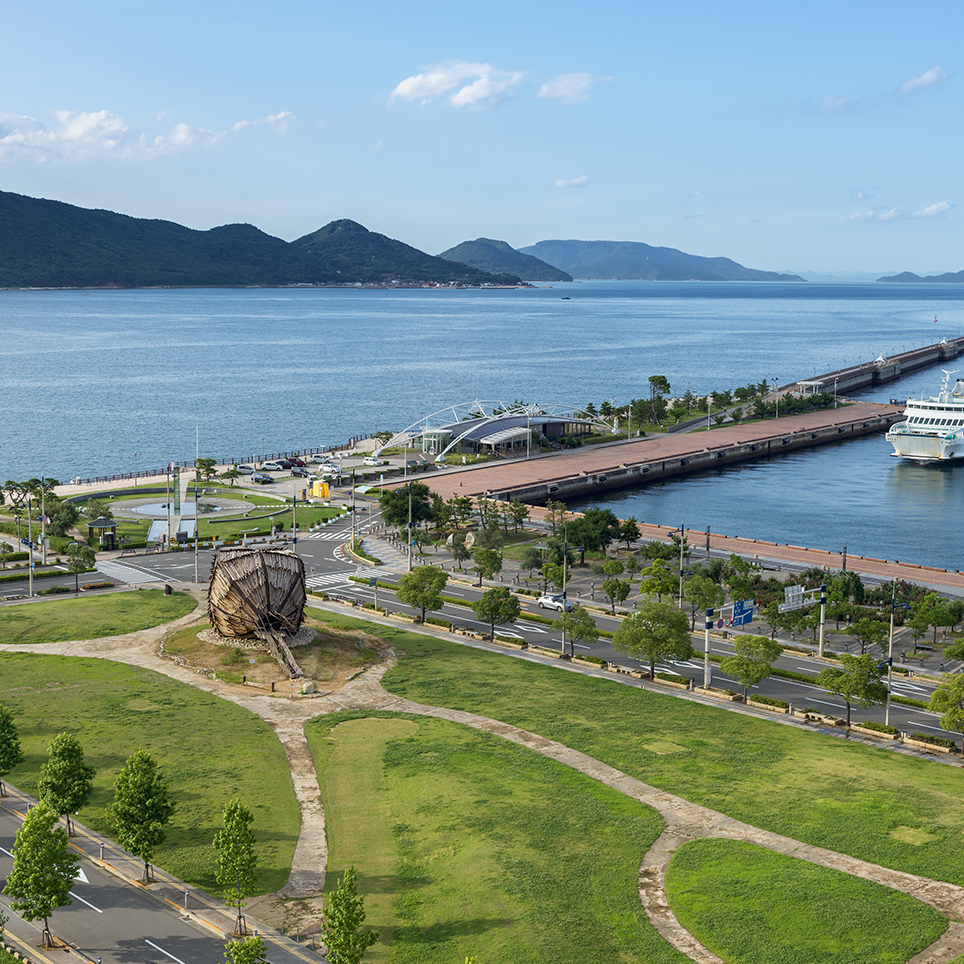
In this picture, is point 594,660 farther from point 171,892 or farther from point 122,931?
point 122,931

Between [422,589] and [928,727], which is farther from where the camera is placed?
[422,589]

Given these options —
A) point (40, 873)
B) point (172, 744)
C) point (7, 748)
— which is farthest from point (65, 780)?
point (172, 744)

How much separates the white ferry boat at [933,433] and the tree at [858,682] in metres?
115

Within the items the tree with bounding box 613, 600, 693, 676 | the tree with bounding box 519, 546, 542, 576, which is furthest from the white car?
the tree with bounding box 613, 600, 693, 676

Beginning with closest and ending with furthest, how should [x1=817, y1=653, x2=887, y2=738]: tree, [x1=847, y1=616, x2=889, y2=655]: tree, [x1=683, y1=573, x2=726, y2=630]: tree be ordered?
[x1=817, y1=653, x2=887, y2=738]: tree, [x1=847, y1=616, x2=889, y2=655]: tree, [x1=683, y1=573, x2=726, y2=630]: tree

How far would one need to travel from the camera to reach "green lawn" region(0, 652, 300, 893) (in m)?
45.5

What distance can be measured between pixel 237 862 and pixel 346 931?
6.19 metres

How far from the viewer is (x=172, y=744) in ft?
181

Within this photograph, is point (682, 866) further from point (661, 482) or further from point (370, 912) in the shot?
point (661, 482)

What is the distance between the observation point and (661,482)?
5989 inches

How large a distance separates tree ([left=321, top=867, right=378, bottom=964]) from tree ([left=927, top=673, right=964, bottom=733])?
3623 cm

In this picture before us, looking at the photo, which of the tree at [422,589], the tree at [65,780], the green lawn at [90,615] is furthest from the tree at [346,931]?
the green lawn at [90,615]

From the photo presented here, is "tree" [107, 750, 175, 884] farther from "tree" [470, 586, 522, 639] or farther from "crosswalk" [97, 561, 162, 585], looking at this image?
"crosswalk" [97, 561, 162, 585]

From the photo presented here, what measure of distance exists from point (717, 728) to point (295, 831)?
2602cm
